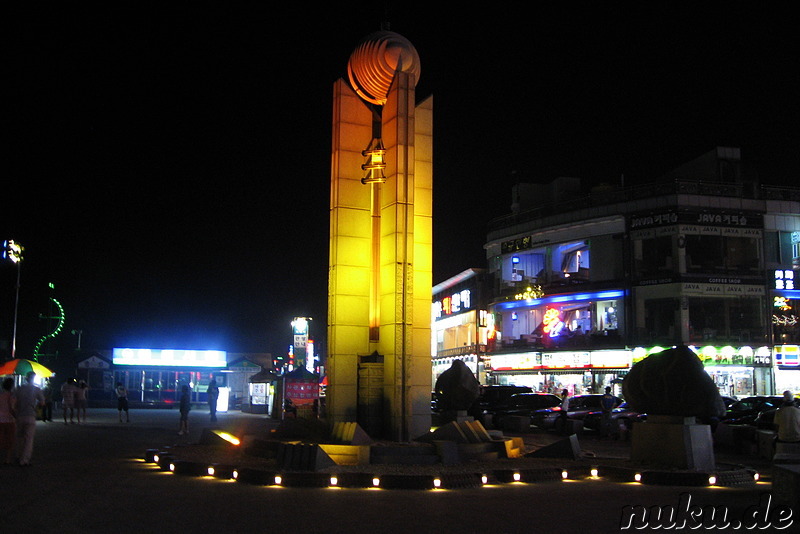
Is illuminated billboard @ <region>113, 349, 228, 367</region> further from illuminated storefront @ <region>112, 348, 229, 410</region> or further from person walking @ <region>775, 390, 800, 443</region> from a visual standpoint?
person walking @ <region>775, 390, 800, 443</region>

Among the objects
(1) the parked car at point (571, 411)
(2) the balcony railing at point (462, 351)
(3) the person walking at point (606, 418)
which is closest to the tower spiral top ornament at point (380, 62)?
(3) the person walking at point (606, 418)

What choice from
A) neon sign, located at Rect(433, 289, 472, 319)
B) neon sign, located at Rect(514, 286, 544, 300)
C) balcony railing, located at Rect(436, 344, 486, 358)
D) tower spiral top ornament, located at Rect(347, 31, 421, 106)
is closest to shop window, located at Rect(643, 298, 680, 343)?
neon sign, located at Rect(514, 286, 544, 300)

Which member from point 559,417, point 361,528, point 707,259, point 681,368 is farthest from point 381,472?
point 707,259

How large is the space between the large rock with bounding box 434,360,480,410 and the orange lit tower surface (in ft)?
2.99

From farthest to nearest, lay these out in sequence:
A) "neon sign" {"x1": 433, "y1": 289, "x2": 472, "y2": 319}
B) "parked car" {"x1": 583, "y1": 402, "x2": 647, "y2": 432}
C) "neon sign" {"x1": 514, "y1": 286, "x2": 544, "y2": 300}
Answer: "neon sign" {"x1": 433, "y1": 289, "x2": 472, "y2": 319} → "neon sign" {"x1": 514, "y1": 286, "x2": 544, "y2": 300} → "parked car" {"x1": 583, "y1": 402, "x2": 647, "y2": 432}

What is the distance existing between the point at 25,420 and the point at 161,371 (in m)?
34.3

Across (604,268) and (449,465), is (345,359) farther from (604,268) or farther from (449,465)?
(604,268)

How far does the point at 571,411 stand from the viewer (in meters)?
29.2

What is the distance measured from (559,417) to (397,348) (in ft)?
44.7

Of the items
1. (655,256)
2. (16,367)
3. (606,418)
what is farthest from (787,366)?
(16,367)

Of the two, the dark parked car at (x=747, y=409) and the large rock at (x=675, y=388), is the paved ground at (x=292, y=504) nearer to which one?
the large rock at (x=675, y=388)

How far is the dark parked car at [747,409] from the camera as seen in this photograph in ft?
81.3

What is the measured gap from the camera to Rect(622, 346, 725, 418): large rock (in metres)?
13.7


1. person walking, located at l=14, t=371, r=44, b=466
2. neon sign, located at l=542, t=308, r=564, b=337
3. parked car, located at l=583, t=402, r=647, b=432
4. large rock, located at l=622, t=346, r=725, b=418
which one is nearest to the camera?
large rock, located at l=622, t=346, r=725, b=418
